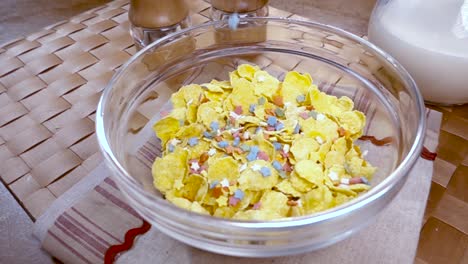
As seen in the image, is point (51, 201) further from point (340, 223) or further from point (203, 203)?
point (340, 223)

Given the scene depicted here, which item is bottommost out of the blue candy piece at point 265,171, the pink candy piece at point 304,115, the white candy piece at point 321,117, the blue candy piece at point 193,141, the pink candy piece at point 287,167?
the blue candy piece at point 193,141

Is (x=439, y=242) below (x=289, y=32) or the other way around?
below

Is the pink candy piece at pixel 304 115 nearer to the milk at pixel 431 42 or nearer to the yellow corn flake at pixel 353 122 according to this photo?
the yellow corn flake at pixel 353 122

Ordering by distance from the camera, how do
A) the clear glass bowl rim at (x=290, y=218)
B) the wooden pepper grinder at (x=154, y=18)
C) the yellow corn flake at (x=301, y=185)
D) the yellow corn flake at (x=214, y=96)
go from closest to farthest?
the clear glass bowl rim at (x=290, y=218) < the yellow corn flake at (x=301, y=185) < the yellow corn flake at (x=214, y=96) < the wooden pepper grinder at (x=154, y=18)

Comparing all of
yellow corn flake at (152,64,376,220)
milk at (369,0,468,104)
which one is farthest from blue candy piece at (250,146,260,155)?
milk at (369,0,468,104)

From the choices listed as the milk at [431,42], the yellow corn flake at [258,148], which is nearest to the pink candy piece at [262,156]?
the yellow corn flake at [258,148]

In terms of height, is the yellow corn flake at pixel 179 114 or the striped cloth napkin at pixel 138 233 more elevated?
the yellow corn flake at pixel 179 114

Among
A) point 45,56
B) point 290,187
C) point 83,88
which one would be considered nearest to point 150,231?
point 290,187

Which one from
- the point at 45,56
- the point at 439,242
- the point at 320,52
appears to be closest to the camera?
the point at 439,242
